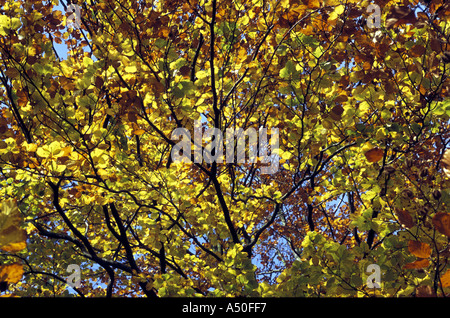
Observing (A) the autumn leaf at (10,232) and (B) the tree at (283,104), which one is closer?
(A) the autumn leaf at (10,232)

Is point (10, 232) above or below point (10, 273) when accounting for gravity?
above

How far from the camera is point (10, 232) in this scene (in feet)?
4.07

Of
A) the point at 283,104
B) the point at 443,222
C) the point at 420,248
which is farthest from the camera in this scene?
the point at 283,104

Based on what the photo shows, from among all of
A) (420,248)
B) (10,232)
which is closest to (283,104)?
(420,248)

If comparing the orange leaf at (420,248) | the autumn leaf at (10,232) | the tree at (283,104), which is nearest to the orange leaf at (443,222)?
the orange leaf at (420,248)

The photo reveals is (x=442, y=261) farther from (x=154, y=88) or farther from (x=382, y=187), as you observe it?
(x=154, y=88)

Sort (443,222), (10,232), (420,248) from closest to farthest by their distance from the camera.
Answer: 1. (10,232)
2. (443,222)
3. (420,248)

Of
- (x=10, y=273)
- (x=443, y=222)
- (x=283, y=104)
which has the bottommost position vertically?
(x=10, y=273)

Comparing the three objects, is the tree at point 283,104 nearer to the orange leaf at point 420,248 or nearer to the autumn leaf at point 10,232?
the orange leaf at point 420,248

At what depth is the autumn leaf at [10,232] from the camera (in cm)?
123

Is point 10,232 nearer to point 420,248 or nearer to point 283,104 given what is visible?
point 420,248

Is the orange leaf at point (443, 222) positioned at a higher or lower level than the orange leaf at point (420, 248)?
higher

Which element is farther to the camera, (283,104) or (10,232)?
(283,104)
